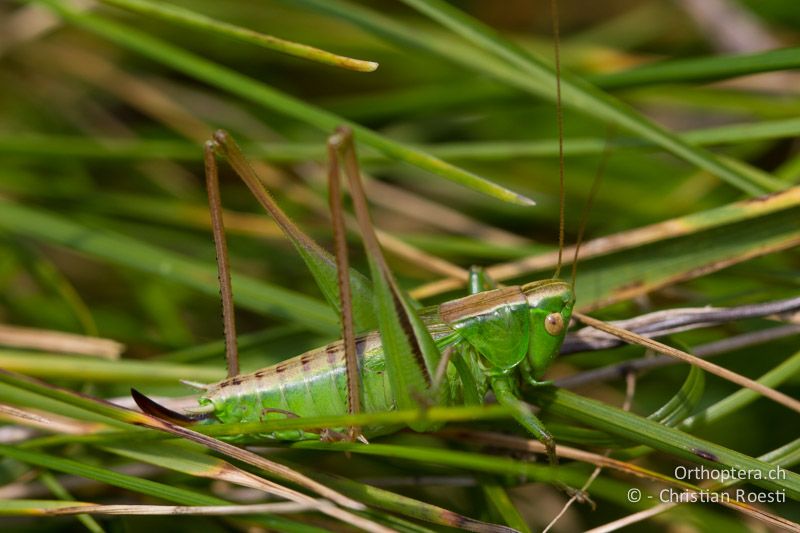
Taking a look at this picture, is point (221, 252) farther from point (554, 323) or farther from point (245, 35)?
point (554, 323)

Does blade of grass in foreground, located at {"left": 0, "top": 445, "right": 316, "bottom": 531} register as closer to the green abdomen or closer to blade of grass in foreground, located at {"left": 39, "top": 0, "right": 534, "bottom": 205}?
the green abdomen

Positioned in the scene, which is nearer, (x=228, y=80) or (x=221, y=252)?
(x=221, y=252)

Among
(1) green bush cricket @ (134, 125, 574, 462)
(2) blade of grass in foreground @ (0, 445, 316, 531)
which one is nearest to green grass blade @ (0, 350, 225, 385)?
(1) green bush cricket @ (134, 125, 574, 462)

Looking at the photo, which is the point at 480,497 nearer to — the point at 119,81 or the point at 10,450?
the point at 10,450

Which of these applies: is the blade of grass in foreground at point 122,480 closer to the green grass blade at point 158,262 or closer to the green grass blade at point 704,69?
the green grass blade at point 158,262

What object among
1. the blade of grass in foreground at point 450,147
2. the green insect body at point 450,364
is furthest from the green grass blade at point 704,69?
the green insect body at point 450,364

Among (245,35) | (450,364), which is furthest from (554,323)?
(245,35)
